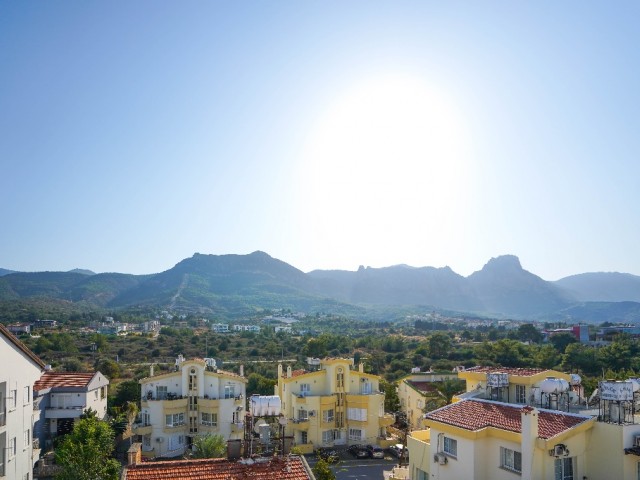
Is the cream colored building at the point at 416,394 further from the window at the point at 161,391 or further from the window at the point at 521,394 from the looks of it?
the window at the point at 521,394

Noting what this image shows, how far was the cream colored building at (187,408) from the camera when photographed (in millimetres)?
34719

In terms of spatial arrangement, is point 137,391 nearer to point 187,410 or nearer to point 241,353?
point 187,410

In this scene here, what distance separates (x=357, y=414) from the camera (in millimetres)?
37406

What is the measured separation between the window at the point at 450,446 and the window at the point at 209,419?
19.7 metres

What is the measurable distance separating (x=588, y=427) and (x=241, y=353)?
6928 cm

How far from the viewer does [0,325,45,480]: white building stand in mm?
20562

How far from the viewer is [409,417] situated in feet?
141

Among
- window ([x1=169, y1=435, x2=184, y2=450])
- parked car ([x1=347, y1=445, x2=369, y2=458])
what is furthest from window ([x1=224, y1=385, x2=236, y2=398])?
parked car ([x1=347, y1=445, x2=369, y2=458])

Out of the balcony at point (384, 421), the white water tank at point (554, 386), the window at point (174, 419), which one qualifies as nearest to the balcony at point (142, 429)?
the window at point (174, 419)

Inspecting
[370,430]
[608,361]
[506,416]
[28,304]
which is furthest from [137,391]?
[28,304]

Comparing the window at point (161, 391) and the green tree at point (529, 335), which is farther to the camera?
the green tree at point (529, 335)

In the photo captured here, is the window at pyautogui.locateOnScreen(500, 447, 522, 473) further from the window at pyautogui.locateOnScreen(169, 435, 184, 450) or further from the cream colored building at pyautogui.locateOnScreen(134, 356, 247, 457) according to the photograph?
the window at pyautogui.locateOnScreen(169, 435, 184, 450)

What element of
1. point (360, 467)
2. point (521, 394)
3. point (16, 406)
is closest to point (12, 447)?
point (16, 406)

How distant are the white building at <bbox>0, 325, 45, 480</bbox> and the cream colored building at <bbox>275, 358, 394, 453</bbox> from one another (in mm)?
17283
